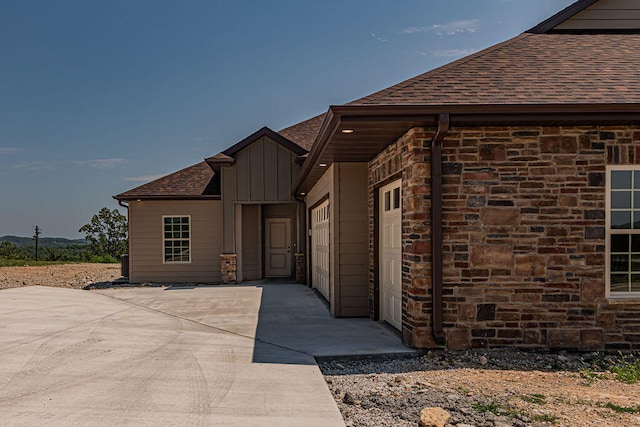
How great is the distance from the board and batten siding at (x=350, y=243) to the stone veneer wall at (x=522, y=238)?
10.1 feet

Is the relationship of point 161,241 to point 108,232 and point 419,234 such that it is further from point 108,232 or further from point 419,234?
point 108,232

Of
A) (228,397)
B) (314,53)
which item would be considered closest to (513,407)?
(228,397)

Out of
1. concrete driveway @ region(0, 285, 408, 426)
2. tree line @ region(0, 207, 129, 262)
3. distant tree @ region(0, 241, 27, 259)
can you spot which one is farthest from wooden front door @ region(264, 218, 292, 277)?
distant tree @ region(0, 241, 27, 259)

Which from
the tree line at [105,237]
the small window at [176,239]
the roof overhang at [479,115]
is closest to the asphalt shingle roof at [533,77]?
the roof overhang at [479,115]

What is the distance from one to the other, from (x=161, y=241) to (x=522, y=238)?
13.2m

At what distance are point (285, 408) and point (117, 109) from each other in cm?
2228

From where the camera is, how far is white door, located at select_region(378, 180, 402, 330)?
25.6 ft

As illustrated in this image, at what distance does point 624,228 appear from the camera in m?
6.56

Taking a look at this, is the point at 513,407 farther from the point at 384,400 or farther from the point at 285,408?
the point at 285,408

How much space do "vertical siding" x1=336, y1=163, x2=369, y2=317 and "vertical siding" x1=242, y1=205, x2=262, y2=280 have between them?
808cm

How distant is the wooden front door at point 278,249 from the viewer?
60.8 ft

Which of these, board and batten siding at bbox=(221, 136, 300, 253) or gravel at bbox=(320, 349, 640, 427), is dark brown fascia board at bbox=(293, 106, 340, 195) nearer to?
gravel at bbox=(320, 349, 640, 427)

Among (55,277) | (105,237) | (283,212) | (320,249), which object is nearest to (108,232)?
(105,237)

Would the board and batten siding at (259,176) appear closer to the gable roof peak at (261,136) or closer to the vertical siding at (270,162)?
the vertical siding at (270,162)
